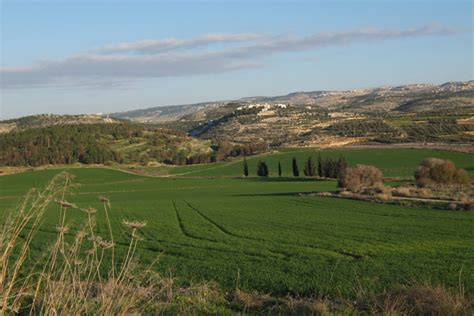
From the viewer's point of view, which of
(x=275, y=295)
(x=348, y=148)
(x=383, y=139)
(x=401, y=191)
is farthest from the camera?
(x=383, y=139)

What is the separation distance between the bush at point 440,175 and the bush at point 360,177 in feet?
16.1

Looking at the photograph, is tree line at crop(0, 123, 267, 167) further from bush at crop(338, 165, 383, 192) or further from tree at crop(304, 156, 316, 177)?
bush at crop(338, 165, 383, 192)

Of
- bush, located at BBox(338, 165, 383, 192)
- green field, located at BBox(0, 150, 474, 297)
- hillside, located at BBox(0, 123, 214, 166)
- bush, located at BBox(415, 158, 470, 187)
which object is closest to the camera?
green field, located at BBox(0, 150, 474, 297)

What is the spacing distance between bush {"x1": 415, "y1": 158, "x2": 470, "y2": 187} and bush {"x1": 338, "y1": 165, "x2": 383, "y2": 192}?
193 inches

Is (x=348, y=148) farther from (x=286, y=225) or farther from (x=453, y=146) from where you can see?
(x=286, y=225)

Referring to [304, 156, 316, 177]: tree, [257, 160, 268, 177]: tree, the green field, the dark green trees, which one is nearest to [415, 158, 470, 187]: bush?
→ the green field

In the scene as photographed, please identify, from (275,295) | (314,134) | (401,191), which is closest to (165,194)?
(401,191)

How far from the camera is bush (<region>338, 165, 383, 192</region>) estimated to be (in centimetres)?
5850

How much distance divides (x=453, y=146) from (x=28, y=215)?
111 meters

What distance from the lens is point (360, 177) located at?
59.6 meters

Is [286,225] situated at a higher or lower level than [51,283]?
lower

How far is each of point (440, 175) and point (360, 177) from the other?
850 cm

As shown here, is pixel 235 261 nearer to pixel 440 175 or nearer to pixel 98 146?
pixel 440 175

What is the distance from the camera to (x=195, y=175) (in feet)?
346
